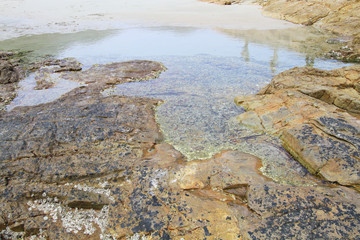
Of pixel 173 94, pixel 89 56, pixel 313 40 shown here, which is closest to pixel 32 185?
pixel 173 94

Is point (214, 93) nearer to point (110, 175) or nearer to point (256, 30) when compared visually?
point (110, 175)

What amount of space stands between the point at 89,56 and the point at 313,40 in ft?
47.9

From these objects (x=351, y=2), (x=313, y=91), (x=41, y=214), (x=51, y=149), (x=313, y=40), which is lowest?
(x=41, y=214)

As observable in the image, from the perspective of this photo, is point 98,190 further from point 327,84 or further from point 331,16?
point 331,16

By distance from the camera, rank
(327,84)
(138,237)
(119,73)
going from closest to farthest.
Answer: (138,237), (327,84), (119,73)

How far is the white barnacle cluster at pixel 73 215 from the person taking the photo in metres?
3.15

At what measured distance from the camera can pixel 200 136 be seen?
5512 mm

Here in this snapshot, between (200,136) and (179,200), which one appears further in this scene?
(200,136)

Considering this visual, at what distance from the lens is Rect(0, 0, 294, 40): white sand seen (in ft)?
67.2

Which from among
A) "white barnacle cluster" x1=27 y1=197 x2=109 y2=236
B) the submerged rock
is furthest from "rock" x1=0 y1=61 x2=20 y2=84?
"white barnacle cluster" x1=27 y1=197 x2=109 y2=236

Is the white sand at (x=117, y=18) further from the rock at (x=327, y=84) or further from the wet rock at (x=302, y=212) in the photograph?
the wet rock at (x=302, y=212)

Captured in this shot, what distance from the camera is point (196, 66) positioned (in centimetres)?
1097

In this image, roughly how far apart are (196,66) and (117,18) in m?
18.0

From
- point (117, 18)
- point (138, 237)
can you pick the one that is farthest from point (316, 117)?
point (117, 18)
